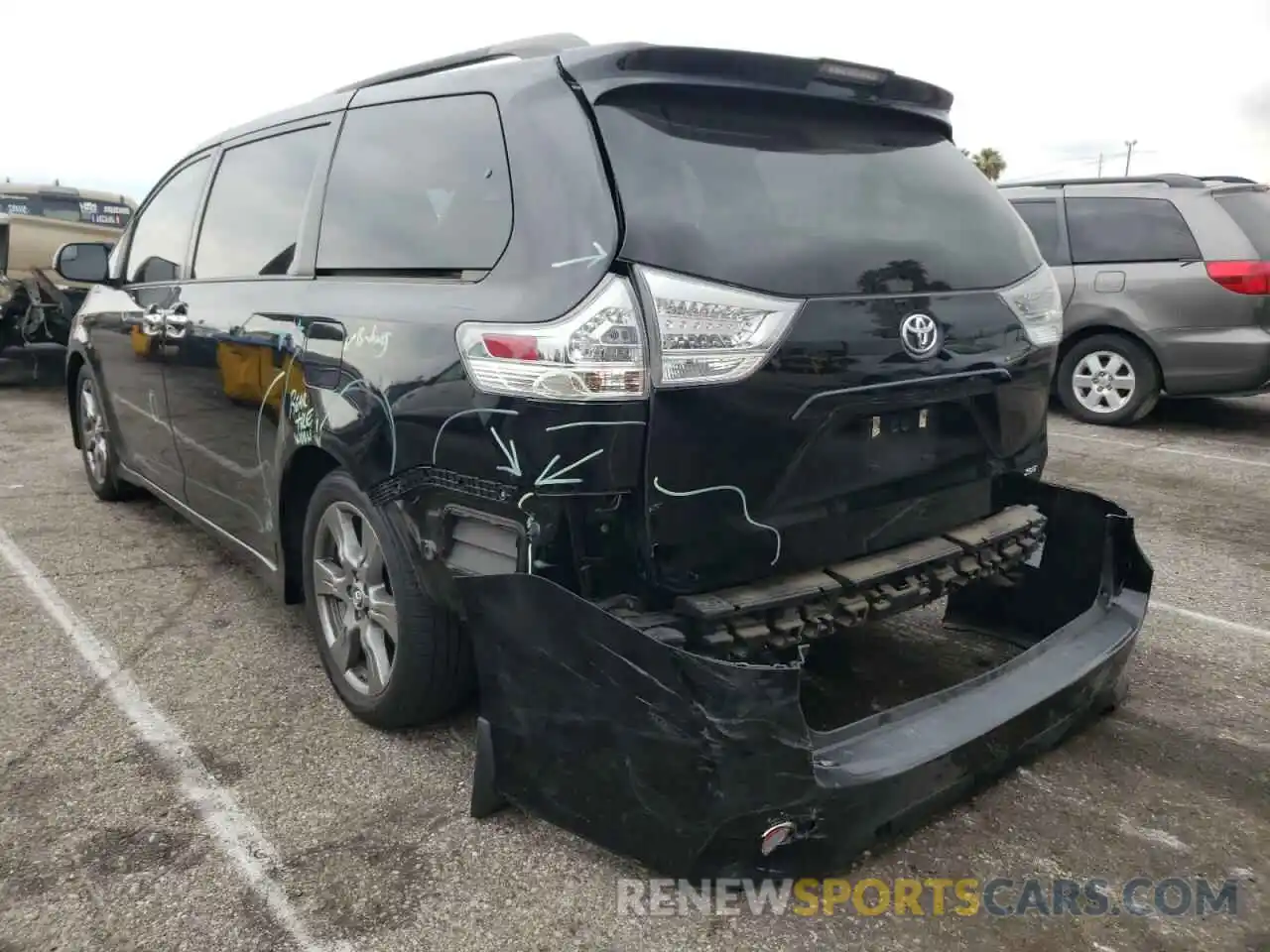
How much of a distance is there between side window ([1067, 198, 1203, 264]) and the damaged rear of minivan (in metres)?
5.68

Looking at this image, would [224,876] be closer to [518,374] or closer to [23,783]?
[23,783]

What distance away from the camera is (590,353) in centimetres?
218

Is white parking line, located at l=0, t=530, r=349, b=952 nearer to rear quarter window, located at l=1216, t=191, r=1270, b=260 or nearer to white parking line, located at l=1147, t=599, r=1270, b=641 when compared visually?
white parking line, located at l=1147, t=599, r=1270, b=641

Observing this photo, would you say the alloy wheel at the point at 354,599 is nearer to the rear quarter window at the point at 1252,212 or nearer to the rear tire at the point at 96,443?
the rear tire at the point at 96,443

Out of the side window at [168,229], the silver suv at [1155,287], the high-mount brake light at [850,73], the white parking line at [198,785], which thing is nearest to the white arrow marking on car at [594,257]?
the high-mount brake light at [850,73]

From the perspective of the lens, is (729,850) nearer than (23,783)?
Yes

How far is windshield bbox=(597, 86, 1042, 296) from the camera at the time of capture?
228cm

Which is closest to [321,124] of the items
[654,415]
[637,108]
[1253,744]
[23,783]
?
[637,108]

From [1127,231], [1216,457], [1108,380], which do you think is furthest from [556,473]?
[1127,231]

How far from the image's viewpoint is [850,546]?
2.57 m

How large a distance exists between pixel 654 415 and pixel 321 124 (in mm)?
1843

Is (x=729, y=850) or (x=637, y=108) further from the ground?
(x=637, y=108)

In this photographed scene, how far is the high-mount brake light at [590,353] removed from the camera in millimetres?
2178

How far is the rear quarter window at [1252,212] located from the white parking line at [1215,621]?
440 centimetres
